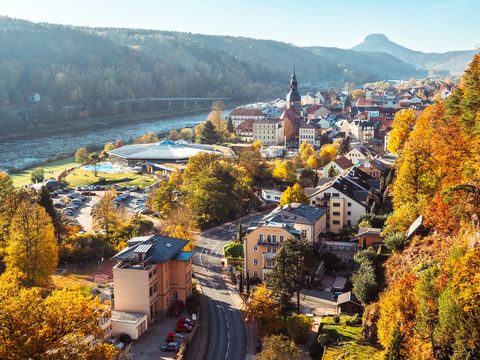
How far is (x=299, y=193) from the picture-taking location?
104 feet

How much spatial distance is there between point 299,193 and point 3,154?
48.7m

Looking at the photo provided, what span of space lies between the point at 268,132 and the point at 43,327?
53777 millimetres

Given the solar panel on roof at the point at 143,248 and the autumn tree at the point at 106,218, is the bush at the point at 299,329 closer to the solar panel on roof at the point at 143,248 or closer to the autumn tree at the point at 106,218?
the solar panel on roof at the point at 143,248

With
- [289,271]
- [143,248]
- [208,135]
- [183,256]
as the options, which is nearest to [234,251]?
[183,256]

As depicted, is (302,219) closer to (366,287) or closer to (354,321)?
(366,287)

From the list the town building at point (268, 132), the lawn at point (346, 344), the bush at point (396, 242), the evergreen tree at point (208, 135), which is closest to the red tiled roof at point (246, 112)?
the town building at point (268, 132)

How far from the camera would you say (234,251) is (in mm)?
27969

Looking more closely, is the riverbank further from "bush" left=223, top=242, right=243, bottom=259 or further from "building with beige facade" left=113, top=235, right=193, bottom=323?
"building with beige facade" left=113, top=235, right=193, bottom=323

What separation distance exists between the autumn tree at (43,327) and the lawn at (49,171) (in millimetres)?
38088

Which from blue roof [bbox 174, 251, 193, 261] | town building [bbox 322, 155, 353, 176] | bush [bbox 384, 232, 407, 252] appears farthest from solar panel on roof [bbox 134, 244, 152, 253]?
town building [bbox 322, 155, 353, 176]

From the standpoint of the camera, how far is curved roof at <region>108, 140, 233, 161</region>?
176ft

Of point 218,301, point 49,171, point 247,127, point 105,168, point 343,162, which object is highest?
point 247,127

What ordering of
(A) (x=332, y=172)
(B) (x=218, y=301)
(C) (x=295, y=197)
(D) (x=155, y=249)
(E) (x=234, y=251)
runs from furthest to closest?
(A) (x=332, y=172), (C) (x=295, y=197), (E) (x=234, y=251), (B) (x=218, y=301), (D) (x=155, y=249)

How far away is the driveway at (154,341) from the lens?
1884cm
